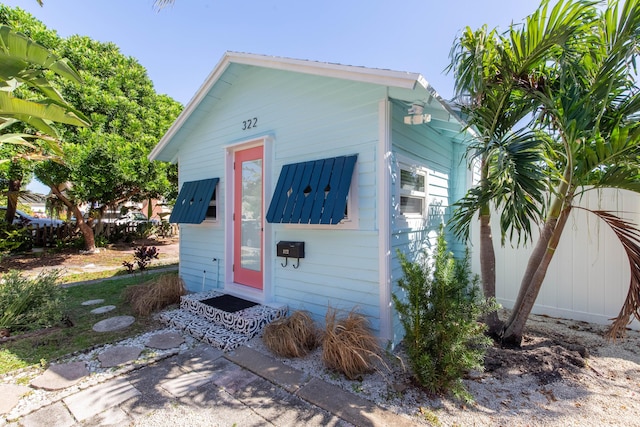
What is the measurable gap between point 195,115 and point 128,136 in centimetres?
641

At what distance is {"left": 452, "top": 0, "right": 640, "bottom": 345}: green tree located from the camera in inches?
123

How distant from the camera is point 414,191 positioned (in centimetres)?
473

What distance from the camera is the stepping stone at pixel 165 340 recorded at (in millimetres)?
4090

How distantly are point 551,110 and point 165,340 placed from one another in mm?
5874

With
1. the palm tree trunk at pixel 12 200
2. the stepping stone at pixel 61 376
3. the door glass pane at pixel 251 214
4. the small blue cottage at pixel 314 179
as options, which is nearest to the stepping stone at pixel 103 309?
→ the small blue cottage at pixel 314 179

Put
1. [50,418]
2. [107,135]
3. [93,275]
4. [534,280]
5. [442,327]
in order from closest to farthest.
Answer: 1. [50,418]
2. [442,327]
3. [534,280]
4. [93,275]
5. [107,135]

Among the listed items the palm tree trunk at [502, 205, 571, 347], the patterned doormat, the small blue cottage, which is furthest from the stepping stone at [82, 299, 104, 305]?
the palm tree trunk at [502, 205, 571, 347]

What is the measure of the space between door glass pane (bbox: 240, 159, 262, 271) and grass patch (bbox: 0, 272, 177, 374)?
187 centimetres

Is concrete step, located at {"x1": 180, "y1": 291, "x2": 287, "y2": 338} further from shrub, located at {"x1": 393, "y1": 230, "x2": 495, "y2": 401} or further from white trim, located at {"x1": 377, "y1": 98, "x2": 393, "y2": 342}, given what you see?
shrub, located at {"x1": 393, "y1": 230, "x2": 495, "y2": 401}

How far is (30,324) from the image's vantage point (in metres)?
4.44

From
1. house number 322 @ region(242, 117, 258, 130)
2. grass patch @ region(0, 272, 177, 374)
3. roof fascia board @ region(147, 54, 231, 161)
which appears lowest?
grass patch @ region(0, 272, 177, 374)

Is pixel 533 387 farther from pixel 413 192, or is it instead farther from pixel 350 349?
pixel 413 192

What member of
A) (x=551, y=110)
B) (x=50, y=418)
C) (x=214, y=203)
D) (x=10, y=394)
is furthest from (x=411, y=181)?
(x=10, y=394)

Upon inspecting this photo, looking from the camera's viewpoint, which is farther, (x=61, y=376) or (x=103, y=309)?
(x=103, y=309)
